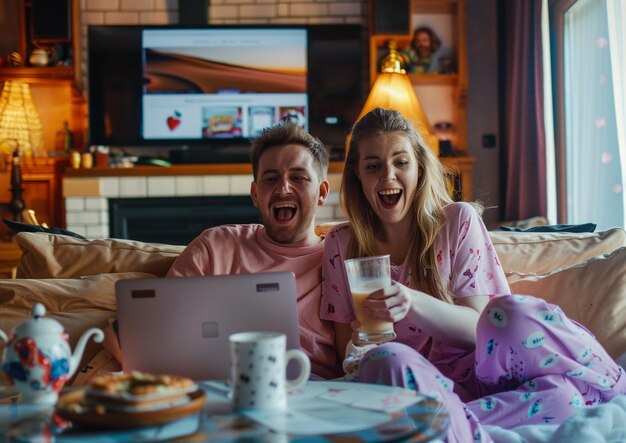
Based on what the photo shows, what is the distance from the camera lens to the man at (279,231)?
6.61 feet

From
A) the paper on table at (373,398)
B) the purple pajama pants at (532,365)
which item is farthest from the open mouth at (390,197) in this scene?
the paper on table at (373,398)

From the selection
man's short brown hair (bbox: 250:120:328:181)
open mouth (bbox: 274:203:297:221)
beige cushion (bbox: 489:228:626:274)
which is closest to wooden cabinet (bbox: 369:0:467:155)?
beige cushion (bbox: 489:228:626:274)

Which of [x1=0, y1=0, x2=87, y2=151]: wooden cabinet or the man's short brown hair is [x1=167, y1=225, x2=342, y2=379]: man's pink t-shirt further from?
[x1=0, y1=0, x2=87, y2=151]: wooden cabinet

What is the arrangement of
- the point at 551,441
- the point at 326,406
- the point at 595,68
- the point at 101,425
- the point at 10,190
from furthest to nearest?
the point at 10,190, the point at 595,68, the point at 551,441, the point at 326,406, the point at 101,425

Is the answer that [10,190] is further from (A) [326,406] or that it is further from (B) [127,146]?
(A) [326,406]

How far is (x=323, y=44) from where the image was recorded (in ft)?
16.8

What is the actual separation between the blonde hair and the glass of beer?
0.32m

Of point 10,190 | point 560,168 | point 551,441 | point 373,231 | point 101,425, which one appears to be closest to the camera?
point 101,425

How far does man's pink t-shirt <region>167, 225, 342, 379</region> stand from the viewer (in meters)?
1.92

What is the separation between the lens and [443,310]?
65.9 inches

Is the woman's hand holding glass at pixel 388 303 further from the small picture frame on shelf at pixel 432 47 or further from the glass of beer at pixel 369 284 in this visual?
the small picture frame on shelf at pixel 432 47

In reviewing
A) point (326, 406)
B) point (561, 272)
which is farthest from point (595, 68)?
point (326, 406)

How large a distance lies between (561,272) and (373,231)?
526 mm

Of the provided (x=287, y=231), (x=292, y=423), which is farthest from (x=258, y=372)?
(x=287, y=231)
